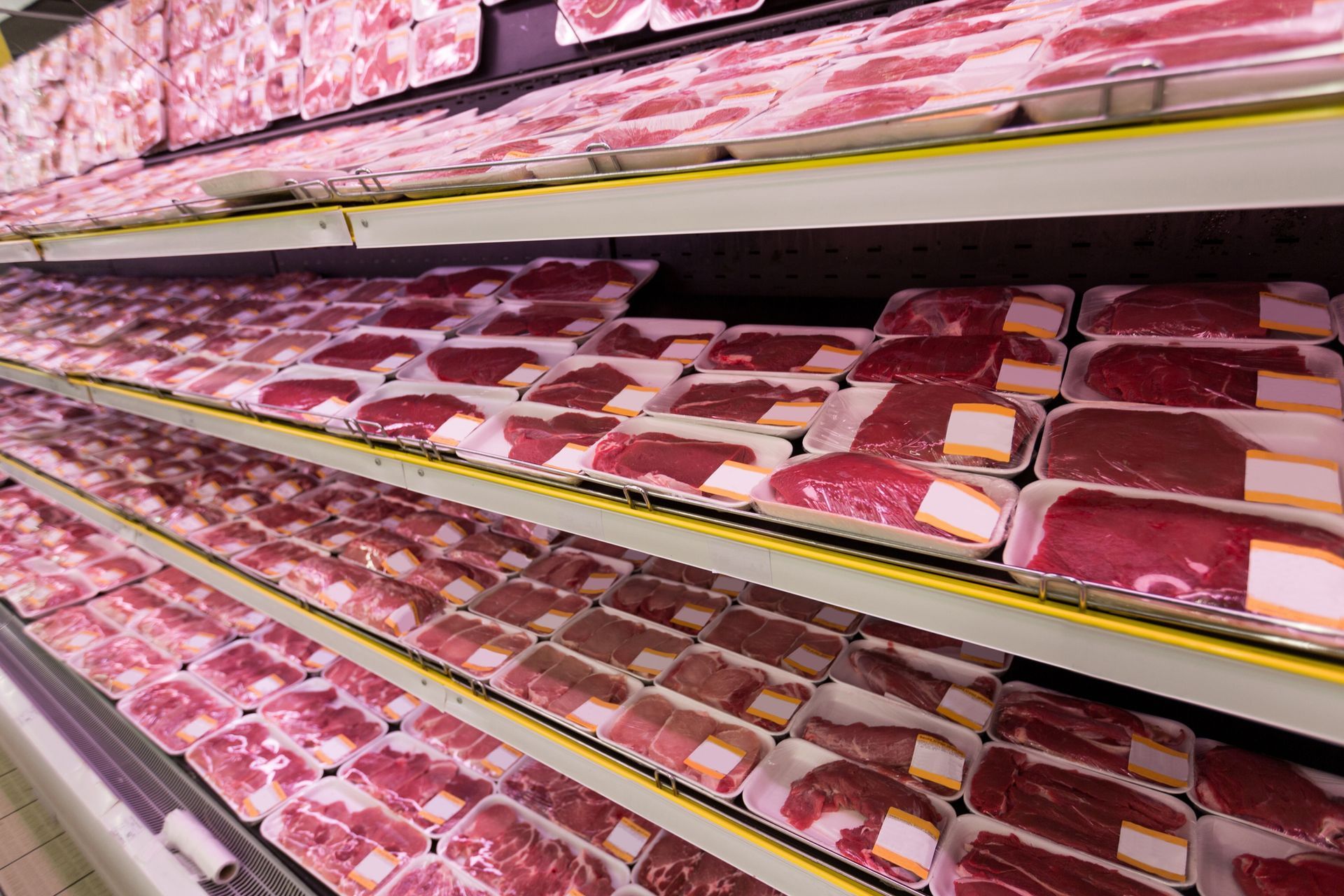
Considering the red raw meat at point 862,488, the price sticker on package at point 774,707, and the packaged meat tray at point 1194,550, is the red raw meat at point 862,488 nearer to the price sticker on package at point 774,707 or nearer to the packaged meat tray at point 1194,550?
the packaged meat tray at point 1194,550

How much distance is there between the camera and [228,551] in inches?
99.2

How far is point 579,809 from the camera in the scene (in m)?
1.88

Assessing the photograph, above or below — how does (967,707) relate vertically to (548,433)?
below

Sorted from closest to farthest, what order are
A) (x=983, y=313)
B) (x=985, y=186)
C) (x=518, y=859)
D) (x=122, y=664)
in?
(x=985, y=186) → (x=983, y=313) → (x=518, y=859) → (x=122, y=664)

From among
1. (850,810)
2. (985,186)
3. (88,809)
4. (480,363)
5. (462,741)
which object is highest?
(985,186)

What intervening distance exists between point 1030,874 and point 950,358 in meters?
0.92

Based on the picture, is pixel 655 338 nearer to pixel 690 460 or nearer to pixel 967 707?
pixel 690 460

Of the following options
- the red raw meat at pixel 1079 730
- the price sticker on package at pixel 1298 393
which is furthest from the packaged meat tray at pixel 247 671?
the price sticker on package at pixel 1298 393

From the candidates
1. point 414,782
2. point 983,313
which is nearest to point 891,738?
point 983,313

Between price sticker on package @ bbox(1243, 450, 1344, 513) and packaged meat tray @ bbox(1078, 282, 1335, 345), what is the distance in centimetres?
30

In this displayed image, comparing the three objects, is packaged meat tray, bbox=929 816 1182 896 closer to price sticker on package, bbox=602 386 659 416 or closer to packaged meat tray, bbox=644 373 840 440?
packaged meat tray, bbox=644 373 840 440

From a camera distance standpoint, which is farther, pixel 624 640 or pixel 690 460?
pixel 624 640

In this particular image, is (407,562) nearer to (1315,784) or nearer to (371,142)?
(371,142)

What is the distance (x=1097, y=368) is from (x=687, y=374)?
2.75 ft
